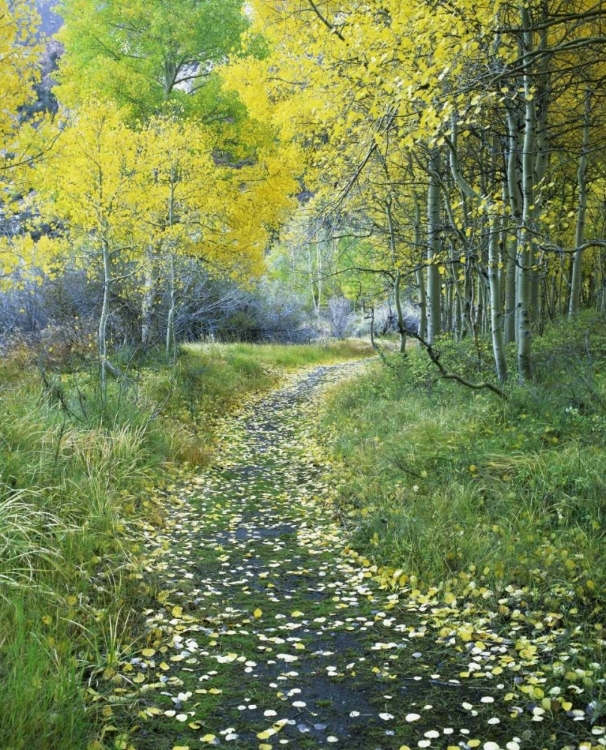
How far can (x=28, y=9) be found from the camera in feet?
25.2

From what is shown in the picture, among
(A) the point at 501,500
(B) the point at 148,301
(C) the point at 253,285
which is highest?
(C) the point at 253,285

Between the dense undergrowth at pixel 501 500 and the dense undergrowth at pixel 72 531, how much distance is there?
2.16 metres

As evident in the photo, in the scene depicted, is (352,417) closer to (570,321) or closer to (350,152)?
(350,152)

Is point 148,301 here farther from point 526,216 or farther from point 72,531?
point 72,531

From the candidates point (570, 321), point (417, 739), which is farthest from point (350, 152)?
point (417, 739)

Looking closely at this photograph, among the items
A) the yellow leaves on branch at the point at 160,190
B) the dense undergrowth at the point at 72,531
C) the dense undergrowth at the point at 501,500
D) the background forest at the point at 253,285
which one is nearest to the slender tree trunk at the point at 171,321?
the background forest at the point at 253,285

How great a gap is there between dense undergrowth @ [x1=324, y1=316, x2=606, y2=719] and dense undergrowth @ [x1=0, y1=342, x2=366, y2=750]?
2164 millimetres

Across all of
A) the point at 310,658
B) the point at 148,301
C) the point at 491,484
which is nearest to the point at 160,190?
the point at 148,301

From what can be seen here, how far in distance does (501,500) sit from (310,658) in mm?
2313

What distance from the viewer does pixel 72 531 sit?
468 centimetres

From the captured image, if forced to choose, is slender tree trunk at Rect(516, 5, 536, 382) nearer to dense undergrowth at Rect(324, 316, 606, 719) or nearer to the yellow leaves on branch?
dense undergrowth at Rect(324, 316, 606, 719)

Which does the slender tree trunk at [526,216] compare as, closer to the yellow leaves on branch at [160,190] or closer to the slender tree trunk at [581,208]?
the slender tree trunk at [581,208]

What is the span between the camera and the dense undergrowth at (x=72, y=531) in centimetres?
304

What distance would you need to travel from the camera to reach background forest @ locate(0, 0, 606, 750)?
14.2 ft
